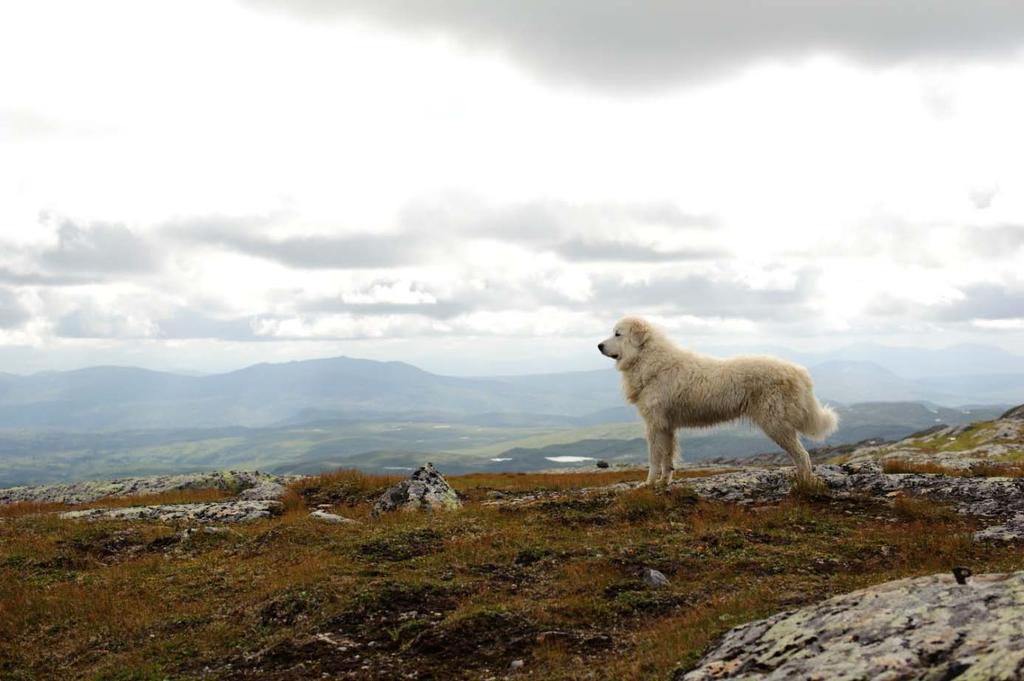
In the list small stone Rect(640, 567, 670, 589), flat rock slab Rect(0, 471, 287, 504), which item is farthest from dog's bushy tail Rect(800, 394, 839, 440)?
flat rock slab Rect(0, 471, 287, 504)

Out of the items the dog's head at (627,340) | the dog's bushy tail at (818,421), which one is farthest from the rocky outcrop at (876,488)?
the dog's head at (627,340)

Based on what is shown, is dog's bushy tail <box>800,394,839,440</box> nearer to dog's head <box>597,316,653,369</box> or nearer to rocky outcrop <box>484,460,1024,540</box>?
rocky outcrop <box>484,460,1024,540</box>

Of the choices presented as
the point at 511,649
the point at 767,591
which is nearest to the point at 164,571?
the point at 511,649

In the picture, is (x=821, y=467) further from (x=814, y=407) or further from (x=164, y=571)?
(x=164, y=571)

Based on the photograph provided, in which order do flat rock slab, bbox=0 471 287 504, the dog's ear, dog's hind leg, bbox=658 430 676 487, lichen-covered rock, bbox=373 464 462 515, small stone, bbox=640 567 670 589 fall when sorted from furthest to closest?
flat rock slab, bbox=0 471 287 504 → lichen-covered rock, bbox=373 464 462 515 → the dog's ear → dog's hind leg, bbox=658 430 676 487 → small stone, bbox=640 567 670 589

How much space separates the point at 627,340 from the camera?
2153 cm

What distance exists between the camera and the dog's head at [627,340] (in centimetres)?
2136

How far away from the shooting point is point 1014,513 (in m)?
15.7

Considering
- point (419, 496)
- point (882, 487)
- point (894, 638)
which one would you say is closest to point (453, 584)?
point (894, 638)

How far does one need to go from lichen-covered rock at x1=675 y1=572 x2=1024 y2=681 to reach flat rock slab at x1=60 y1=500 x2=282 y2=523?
18399 mm

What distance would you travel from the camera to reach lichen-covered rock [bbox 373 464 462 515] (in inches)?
846

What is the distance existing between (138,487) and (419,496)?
21690 mm

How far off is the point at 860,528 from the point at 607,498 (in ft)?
21.7

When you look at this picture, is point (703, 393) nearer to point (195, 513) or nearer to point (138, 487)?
point (195, 513)
